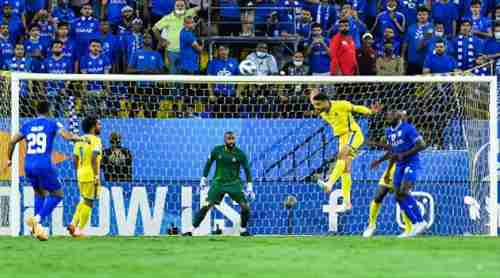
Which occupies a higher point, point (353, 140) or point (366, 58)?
point (366, 58)

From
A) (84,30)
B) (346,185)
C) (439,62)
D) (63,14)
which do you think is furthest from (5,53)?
(439,62)

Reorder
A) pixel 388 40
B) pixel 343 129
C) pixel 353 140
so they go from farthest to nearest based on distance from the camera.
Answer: pixel 388 40, pixel 343 129, pixel 353 140

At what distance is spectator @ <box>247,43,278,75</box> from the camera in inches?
1038

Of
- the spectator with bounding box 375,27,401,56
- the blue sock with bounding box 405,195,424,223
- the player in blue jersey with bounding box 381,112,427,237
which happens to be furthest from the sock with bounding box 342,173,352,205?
the spectator with bounding box 375,27,401,56

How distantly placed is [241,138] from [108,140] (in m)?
2.32

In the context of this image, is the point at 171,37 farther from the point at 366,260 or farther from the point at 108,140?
the point at 366,260

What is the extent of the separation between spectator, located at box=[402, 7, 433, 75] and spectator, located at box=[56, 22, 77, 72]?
20.4ft

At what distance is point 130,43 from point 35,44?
69.4 inches

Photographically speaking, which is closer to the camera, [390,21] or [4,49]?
[4,49]

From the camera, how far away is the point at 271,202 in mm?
25047

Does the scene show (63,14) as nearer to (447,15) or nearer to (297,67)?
(297,67)

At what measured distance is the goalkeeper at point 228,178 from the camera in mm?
23328

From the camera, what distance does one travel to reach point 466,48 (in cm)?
2695

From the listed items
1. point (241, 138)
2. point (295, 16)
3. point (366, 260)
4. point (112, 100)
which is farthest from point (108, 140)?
point (366, 260)
